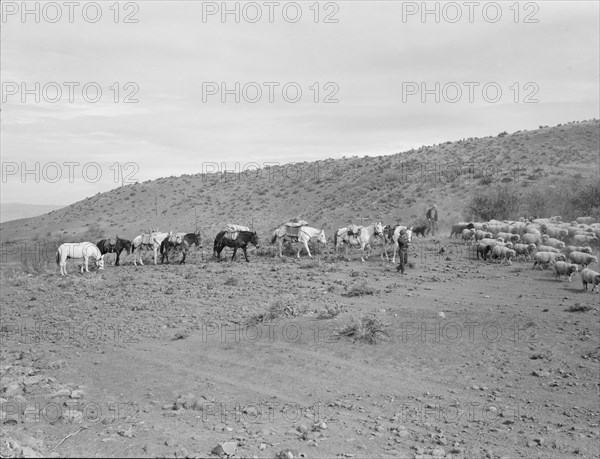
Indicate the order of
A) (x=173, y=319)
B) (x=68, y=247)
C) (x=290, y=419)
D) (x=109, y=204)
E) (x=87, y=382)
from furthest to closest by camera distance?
(x=109, y=204) → (x=68, y=247) → (x=173, y=319) → (x=87, y=382) → (x=290, y=419)

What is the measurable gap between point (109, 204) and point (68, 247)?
1748 inches

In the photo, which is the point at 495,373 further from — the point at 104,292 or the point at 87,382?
the point at 104,292

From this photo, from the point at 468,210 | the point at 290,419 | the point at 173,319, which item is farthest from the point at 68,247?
the point at 468,210

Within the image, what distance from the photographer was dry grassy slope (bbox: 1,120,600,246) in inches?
1656

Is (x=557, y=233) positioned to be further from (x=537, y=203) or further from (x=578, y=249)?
(x=537, y=203)

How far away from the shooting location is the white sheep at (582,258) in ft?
64.9

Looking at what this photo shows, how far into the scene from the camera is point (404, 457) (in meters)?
8.05

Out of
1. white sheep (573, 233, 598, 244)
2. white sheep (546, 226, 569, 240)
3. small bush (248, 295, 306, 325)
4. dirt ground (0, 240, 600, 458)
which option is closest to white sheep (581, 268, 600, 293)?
dirt ground (0, 240, 600, 458)

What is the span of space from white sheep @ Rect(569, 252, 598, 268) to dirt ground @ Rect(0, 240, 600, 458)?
1016 millimetres

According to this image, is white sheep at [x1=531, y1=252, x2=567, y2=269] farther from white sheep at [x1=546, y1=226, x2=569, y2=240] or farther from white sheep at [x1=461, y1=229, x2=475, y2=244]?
white sheep at [x1=461, y1=229, x2=475, y2=244]

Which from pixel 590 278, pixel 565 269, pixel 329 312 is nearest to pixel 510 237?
pixel 565 269

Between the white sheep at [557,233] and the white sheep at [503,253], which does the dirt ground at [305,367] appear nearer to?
the white sheep at [503,253]

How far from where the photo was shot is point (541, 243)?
2409 centimetres

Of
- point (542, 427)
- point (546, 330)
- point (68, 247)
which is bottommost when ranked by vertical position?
point (542, 427)
